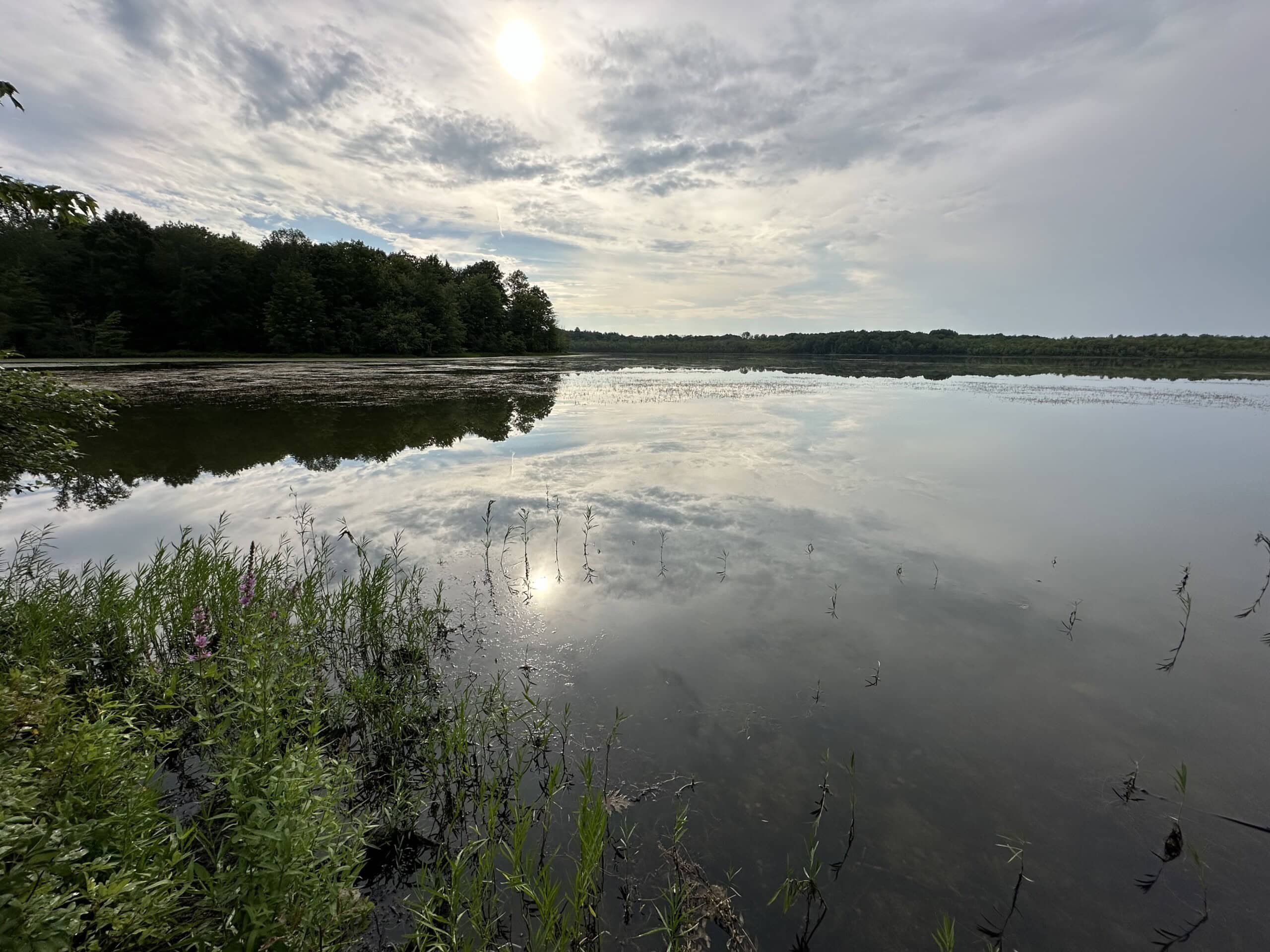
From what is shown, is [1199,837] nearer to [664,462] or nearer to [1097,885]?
[1097,885]

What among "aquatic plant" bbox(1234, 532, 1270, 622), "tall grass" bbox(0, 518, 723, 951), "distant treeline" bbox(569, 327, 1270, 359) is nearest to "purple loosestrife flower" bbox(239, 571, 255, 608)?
"tall grass" bbox(0, 518, 723, 951)

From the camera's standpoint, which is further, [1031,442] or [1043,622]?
[1031,442]

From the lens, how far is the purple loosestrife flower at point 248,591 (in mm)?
5039

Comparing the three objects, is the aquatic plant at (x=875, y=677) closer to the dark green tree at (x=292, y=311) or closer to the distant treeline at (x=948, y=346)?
the dark green tree at (x=292, y=311)

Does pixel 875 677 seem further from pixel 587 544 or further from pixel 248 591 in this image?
pixel 248 591

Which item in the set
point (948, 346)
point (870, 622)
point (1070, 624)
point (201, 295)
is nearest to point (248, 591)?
point (870, 622)

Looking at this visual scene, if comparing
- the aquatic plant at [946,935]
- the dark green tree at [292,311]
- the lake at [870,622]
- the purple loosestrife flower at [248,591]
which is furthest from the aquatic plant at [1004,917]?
the dark green tree at [292,311]

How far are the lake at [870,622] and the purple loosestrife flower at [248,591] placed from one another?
2.21 meters

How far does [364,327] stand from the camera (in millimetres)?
67562

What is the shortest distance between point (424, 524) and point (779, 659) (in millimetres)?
6530

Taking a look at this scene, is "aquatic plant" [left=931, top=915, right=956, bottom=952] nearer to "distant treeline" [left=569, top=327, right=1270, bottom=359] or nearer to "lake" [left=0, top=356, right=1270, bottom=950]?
"lake" [left=0, top=356, right=1270, bottom=950]

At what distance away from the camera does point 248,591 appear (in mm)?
5234

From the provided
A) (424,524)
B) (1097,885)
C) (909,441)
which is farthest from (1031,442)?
(424,524)

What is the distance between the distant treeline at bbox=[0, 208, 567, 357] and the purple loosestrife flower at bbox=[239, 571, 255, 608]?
65.9 meters
